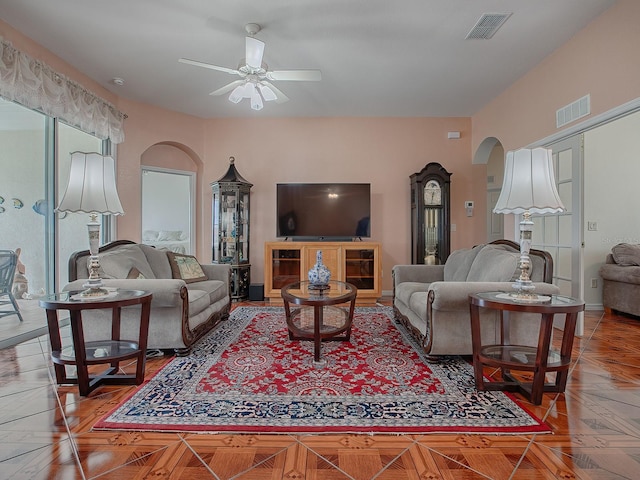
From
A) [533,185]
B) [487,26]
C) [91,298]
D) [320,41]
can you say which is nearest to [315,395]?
[91,298]

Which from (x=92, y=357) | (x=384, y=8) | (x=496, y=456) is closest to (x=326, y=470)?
(x=496, y=456)

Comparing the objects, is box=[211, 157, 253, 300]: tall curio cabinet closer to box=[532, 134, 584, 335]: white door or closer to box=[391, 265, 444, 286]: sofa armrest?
box=[391, 265, 444, 286]: sofa armrest

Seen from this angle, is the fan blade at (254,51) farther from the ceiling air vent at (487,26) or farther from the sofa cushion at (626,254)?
the sofa cushion at (626,254)

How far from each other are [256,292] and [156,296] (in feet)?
8.60

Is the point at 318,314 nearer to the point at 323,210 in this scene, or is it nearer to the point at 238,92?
the point at 238,92

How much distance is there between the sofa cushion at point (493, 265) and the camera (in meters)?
2.50

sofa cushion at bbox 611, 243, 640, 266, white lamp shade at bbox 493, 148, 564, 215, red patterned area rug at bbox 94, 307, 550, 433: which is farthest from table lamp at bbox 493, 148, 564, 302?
sofa cushion at bbox 611, 243, 640, 266

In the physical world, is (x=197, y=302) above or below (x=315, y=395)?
above

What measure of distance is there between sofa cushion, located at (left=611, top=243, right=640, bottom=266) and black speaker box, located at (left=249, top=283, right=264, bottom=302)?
184 inches

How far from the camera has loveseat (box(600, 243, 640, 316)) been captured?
153 inches

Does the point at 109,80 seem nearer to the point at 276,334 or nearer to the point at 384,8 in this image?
the point at 384,8

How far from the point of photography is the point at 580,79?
10.1 ft

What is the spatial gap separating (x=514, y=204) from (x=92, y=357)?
2.77 m

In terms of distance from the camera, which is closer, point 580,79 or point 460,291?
point 460,291
